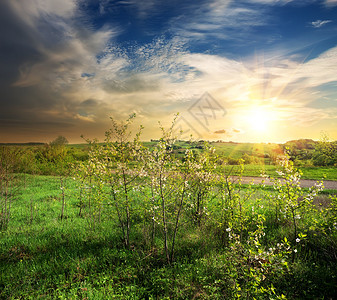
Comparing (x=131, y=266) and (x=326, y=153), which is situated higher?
(x=326, y=153)

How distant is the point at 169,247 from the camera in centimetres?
679

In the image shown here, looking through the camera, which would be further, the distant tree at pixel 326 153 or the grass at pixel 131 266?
the distant tree at pixel 326 153

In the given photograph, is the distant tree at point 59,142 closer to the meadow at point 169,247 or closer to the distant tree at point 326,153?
the meadow at point 169,247

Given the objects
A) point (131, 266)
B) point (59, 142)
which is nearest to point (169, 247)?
point (131, 266)

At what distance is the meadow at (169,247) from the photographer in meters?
4.79

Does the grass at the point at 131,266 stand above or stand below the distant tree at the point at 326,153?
below

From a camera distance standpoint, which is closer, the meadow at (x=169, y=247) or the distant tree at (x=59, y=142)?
the meadow at (x=169, y=247)

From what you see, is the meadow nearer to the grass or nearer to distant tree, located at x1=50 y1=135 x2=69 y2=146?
the grass

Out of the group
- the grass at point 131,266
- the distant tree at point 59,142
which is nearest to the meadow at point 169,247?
the grass at point 131,266

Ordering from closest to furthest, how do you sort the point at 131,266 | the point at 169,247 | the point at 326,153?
the point at 131,266, the point at 169,247, the point at 326,153

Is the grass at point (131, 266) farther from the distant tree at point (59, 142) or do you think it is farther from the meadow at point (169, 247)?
the distant tree at point (59, 142)

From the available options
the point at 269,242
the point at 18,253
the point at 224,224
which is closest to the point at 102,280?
the point at 18,253

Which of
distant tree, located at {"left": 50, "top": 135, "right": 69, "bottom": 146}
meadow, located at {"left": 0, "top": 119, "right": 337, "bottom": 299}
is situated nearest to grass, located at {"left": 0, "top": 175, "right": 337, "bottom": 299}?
meadow, located at {"left": 0, "top": 119, "right": 337, "bottom": 299}

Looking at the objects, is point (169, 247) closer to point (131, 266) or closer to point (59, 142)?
point (131, 266)
